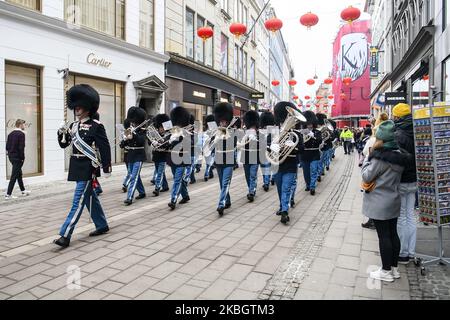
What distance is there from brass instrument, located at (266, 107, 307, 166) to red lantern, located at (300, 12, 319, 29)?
4204 mm

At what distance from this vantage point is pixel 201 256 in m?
4.95

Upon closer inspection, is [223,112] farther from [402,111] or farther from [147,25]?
[147,25]

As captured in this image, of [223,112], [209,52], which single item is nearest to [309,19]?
[223,112]

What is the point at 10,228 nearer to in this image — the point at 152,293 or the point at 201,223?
the point at 201,223

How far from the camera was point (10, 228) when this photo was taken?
20.7 ft

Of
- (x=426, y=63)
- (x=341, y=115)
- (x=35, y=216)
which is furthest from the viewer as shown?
(x=341, y=115)

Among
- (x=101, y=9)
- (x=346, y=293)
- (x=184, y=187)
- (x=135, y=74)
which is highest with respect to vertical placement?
(x=101, y=9)

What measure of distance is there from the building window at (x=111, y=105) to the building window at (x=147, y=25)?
8.65ft

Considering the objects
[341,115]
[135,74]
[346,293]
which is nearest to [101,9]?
[135,74]

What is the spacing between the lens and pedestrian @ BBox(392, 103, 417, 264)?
180 inches

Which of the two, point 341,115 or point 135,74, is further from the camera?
point 341,115

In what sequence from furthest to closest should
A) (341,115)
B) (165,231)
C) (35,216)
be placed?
(341,115) → (35,216) → (165,231)

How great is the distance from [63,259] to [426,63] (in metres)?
14.6

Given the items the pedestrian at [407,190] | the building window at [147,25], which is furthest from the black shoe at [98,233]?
the building window at [147,25]
